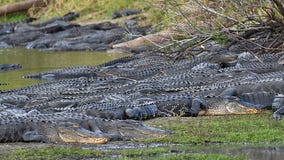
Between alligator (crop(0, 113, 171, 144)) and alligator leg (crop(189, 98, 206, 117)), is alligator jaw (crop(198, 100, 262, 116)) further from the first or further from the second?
alligator (crop(0, 113, 171, 144))

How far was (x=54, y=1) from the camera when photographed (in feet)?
82.8

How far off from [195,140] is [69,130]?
41.0 inches

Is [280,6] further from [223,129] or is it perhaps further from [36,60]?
[36,60]

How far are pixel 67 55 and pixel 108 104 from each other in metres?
9.91

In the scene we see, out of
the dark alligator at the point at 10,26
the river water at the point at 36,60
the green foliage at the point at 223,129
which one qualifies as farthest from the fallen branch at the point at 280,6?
the dark alligator at the point at 10,26

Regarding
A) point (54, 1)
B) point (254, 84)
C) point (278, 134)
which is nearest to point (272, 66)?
point (254, 84)

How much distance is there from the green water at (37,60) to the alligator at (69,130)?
4910 mm

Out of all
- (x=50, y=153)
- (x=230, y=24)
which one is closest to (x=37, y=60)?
(x=230, y=24)

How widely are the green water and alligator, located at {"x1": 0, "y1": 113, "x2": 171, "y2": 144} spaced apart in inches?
193

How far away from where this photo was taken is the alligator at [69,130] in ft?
21.7

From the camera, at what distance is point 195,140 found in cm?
644

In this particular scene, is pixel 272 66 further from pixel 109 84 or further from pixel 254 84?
pixel 109 84

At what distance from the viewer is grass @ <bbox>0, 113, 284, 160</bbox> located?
19.4ft

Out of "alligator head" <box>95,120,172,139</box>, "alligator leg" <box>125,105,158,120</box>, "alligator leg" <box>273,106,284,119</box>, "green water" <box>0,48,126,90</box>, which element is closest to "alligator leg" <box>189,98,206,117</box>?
"alligator leg" <box>125,105,158,120</box>
